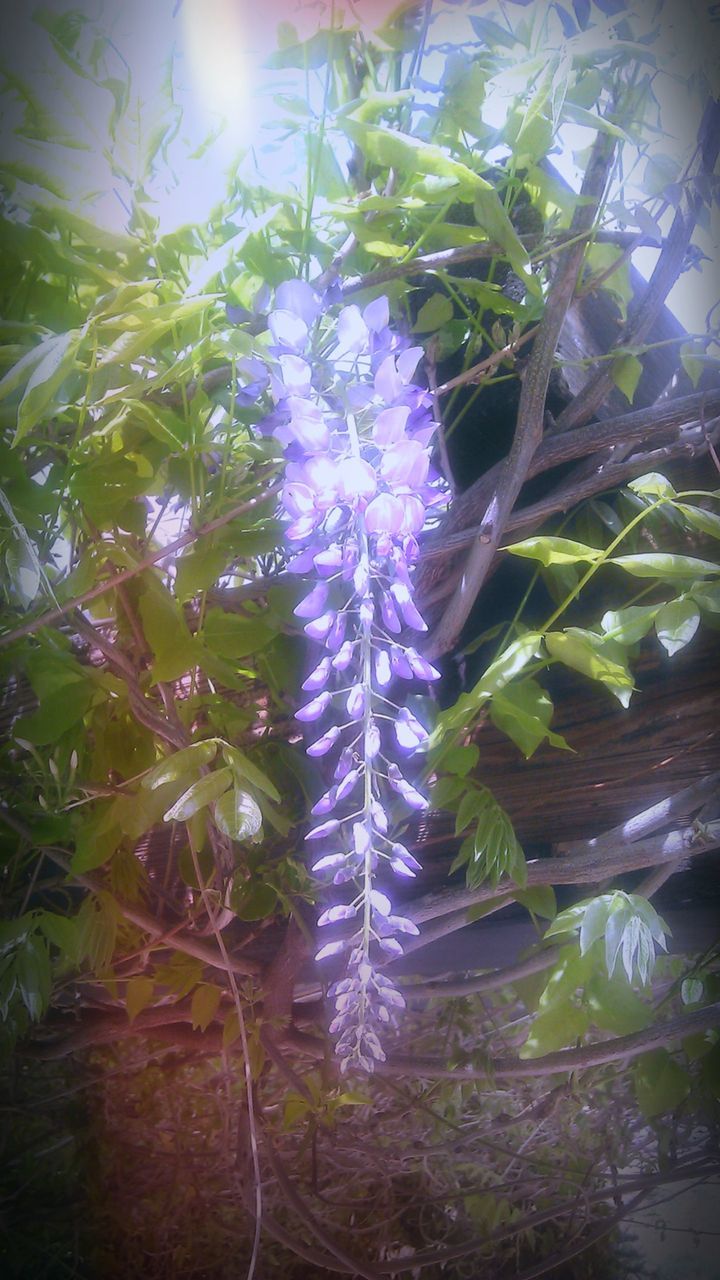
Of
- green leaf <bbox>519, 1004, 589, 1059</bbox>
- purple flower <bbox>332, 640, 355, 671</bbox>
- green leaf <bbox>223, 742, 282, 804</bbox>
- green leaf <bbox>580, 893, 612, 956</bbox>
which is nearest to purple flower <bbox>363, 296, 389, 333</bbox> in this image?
purple flower <bbox>332, 640, 355, 671</bbox>

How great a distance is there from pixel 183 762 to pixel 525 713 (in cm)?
27

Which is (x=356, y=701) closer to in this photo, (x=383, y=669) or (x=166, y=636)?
(x=383, y=669)

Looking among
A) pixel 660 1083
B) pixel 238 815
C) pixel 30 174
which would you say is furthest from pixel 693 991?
pixel 30 174

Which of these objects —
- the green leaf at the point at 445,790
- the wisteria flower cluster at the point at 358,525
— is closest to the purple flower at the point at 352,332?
the wisteria flower cluster at the point at 358,525

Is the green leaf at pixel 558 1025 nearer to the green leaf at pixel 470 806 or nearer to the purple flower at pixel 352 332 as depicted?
the green leaf at pixel 470 806

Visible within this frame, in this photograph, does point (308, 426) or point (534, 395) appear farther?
point (534, 395)

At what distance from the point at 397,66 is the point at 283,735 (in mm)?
578

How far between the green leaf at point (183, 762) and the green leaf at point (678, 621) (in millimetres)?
355

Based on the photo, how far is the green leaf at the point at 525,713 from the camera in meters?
0.76

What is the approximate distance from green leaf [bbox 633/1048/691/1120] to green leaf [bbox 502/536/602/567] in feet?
1.81

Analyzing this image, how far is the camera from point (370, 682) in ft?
1.97

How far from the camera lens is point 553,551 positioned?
73cm

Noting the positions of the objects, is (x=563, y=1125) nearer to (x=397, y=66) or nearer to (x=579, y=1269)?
(x=579, y=1269)

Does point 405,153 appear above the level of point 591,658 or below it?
above
